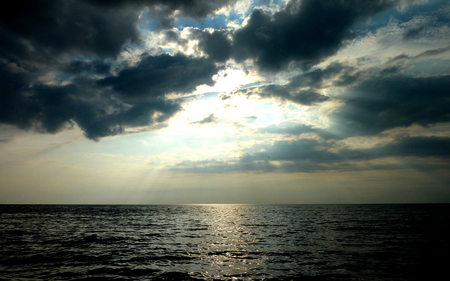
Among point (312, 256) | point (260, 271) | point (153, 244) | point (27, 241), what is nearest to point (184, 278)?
point (260, 271)

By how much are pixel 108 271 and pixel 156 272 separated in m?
4.00

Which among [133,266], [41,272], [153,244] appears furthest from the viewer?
[153,244]

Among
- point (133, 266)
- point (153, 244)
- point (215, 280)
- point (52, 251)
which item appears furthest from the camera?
point (153, 244)

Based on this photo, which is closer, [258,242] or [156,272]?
[156,272]

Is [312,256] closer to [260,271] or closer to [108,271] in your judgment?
[260,271]

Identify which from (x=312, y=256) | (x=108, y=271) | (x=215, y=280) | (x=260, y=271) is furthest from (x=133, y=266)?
(x=312, y=256)

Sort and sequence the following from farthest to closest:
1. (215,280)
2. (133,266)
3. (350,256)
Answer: (350,256)
(133,266)
(215,280)

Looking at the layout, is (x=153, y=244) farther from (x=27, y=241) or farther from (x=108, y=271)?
(x=27, y=241)

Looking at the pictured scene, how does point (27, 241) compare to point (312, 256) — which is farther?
point (27, 241)

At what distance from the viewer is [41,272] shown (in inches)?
753

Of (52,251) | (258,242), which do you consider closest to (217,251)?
(258,242)

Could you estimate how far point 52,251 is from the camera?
89.0 feet

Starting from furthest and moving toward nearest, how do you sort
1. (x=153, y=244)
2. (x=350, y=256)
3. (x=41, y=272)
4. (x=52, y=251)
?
(x=153, y=244), (x=52, y=251), (x=350, y=256), (x=41, y=272)

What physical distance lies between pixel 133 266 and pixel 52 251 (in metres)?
12.7
